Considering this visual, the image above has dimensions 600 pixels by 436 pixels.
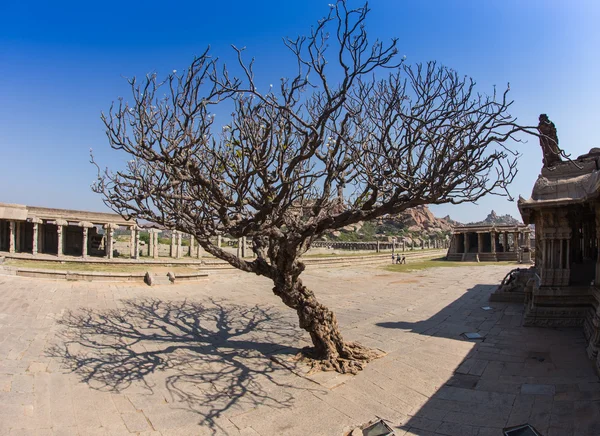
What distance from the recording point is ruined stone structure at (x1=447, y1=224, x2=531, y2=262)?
3273 cm

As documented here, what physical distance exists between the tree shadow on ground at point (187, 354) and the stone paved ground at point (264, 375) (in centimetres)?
3

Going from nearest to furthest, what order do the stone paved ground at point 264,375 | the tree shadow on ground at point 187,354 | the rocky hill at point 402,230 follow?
the stone paved ground at point 264,375 → the tree shadow on ground at point 187,354 → the rocky hill at point 402,230

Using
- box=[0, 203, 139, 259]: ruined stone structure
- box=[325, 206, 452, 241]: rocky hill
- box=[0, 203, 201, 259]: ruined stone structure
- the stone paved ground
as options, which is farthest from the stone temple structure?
box=[325, 206, 452, 241]: rocky hill

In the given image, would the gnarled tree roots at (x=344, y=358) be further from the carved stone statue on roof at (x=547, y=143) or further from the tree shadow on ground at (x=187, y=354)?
the carved stone statue on roof at (x=547, y=143)

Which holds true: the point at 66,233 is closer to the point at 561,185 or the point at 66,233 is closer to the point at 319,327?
the point at 319,327

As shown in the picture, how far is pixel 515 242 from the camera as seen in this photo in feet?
112

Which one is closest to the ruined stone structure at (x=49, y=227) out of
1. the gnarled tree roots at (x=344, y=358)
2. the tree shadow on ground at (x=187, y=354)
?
the tree shadow on ground at (x=187, y=354)

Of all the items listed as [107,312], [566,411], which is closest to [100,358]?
[107,312]

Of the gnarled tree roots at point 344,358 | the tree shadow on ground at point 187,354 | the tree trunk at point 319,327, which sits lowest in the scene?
the tree shadow on ground at point 187,354

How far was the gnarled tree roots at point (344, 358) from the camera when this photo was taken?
619cm

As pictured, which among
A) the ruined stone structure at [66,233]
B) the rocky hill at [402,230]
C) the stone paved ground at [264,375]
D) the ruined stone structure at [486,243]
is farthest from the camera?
the rocky hill at [402,230]

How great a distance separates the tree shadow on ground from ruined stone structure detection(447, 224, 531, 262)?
28.7m

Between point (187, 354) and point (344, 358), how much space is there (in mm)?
3130

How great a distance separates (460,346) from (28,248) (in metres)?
31.3
